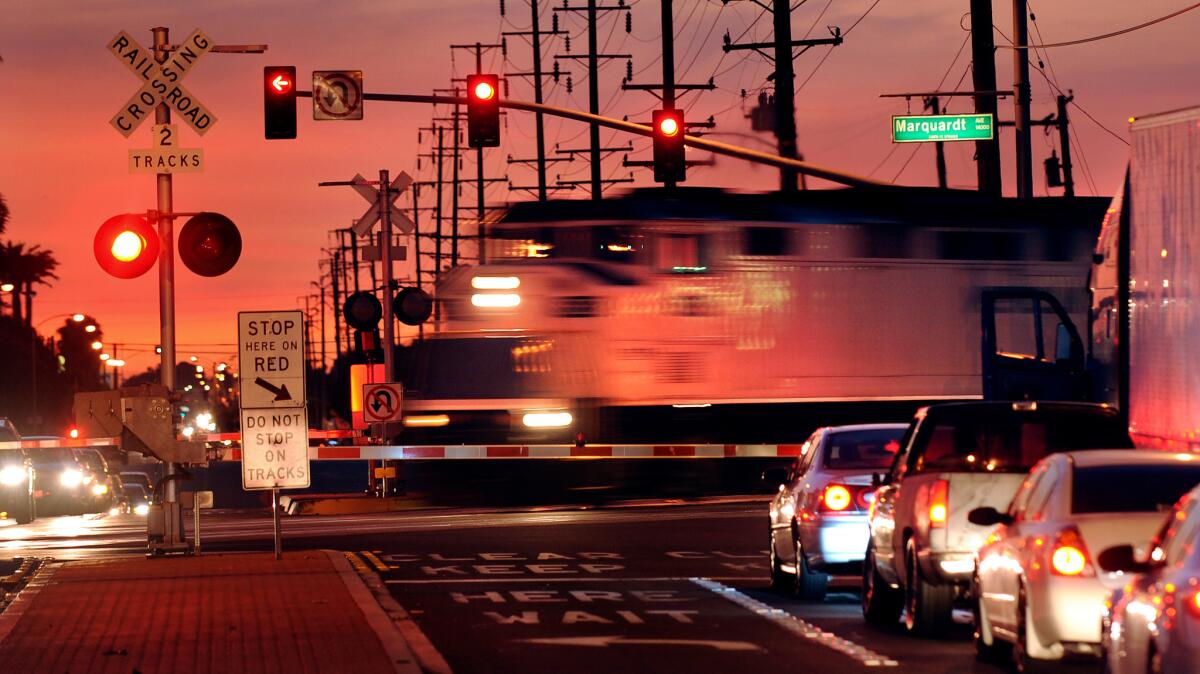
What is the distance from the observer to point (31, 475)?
1469 inches

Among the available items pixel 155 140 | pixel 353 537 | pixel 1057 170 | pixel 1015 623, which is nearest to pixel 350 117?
pixel 353 537

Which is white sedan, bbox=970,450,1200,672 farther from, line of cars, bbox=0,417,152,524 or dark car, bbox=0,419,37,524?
dark car, bbox=0,419,37,524

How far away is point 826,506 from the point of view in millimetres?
17453

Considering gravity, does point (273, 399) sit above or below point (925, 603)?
above

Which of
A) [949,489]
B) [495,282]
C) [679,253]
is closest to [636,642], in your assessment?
[949,489]

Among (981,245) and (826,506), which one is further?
(981,245)

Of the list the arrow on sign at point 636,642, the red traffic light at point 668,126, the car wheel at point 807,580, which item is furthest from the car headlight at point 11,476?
the arrow on sign at point 636,642

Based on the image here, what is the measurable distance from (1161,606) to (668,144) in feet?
79.5

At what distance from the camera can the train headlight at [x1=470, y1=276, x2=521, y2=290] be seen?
3525cm

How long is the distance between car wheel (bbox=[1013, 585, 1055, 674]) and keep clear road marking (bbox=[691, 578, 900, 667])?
956 mm

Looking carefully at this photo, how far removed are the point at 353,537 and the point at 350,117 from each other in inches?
240

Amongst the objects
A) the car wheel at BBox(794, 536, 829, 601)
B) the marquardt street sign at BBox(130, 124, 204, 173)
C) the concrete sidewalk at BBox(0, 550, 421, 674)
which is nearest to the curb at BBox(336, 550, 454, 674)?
the concrete sidewalk at BBox(0, 550, 421, 674)

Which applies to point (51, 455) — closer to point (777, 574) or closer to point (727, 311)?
→ point (727, 311)

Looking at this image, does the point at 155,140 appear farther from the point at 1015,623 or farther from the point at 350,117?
the point at 1015,623
